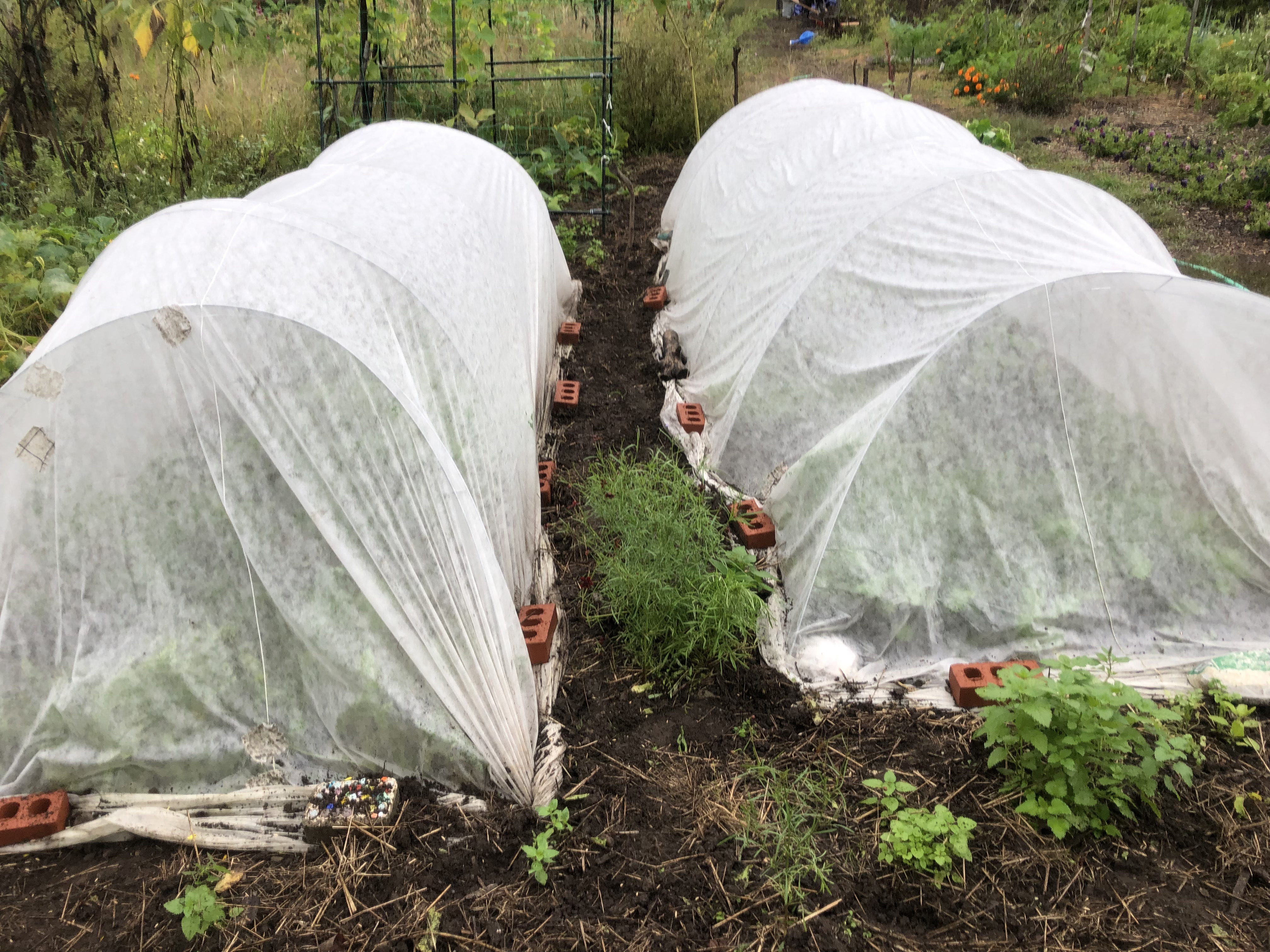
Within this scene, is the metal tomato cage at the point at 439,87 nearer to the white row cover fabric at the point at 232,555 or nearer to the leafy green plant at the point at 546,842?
the white row cover fabric at the point at 232,555

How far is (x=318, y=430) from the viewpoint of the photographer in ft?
7.88

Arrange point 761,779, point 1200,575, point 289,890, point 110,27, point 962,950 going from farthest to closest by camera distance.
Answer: point 110,27, point 1200,575, point 761,779, point 289,890, point 962,950

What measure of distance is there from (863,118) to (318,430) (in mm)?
3719

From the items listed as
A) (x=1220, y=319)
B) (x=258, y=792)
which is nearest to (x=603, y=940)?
(x=258, y=792)

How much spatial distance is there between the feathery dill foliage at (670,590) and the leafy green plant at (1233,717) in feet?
4.76

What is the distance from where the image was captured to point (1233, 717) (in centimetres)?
264

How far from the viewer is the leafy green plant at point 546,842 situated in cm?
221

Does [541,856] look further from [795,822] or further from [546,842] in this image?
[795,822]

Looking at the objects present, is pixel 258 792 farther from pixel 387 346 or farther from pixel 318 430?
pixel 387 346

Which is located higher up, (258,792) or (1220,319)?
(1220,319)

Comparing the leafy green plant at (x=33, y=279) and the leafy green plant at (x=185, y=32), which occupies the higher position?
the leafy green plant at (x=185, y=32)

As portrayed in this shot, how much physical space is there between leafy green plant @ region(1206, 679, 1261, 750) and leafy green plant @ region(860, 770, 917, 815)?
1031mm

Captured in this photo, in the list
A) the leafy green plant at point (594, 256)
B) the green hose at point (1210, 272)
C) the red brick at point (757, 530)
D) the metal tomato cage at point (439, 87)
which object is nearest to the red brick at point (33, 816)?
the red brick at point (757, 530)

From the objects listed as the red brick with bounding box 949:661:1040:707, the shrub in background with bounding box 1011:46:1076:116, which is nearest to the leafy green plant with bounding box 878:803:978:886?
the red brick with bounding box 949:661:1040:707
